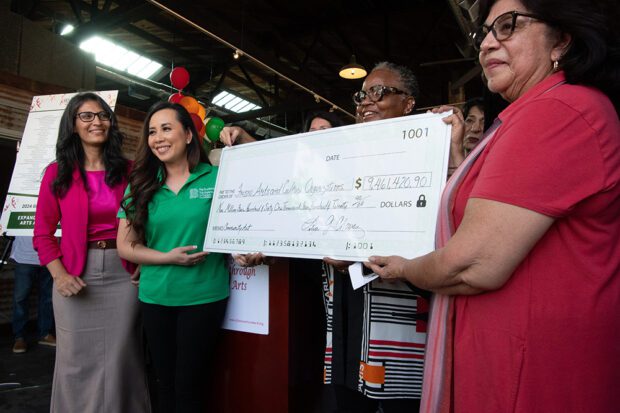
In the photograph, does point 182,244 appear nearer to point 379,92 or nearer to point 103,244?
point 103,244

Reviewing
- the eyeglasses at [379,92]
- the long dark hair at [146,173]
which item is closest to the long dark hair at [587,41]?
the eyeglasses at [379,92]

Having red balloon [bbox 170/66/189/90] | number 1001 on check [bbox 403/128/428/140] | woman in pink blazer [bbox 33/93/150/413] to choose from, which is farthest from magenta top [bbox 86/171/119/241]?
red balloon [bbox 170/66/189/90]

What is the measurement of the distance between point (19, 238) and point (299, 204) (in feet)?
11.3

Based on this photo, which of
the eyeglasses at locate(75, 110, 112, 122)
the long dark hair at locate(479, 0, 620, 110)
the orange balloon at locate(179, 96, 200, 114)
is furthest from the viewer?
the orange balloon at locate(179, 96, 200, 114)

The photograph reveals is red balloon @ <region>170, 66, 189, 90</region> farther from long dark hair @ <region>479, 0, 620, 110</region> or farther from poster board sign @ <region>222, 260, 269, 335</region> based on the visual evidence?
long dark hair @ <region>479, 0, 620, 110</region>

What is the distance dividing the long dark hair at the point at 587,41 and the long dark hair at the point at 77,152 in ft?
6.41

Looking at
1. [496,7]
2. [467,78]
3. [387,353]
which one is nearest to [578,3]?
[496,7]

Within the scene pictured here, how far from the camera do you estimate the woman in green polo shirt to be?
176 cm

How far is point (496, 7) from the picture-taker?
3.32 ft

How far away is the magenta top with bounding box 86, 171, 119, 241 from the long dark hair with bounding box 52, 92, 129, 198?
44 millimetres

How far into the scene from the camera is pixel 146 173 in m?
1.97

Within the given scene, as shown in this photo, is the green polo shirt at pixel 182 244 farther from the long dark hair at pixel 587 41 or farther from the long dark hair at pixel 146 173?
the long dark hair at pixel 587 41

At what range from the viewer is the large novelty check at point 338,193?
1.18 meters

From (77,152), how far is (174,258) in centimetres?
91
